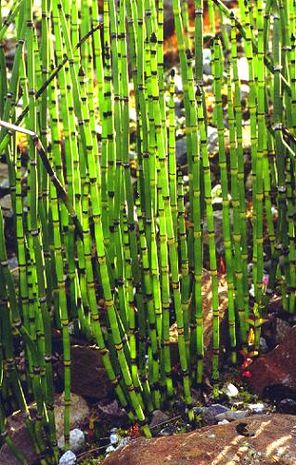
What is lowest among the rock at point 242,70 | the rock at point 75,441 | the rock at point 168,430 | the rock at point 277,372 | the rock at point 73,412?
the rock at point 75,441

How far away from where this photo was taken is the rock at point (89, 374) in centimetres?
179

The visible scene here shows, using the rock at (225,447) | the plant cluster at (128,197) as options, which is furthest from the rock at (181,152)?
the rock at (225,447)

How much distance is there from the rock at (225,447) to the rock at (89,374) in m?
0.36

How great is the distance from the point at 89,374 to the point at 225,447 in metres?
0.56

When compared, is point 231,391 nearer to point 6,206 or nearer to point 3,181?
point 6,206

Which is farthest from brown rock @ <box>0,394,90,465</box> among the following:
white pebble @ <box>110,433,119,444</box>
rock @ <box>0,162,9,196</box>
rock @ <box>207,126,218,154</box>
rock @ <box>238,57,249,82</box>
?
rock @ <box>238,57,249,82</box>

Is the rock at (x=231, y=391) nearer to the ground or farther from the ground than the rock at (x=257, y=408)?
farther from the ground

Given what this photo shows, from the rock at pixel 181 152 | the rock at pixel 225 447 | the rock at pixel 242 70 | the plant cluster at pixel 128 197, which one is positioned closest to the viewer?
the rock at pixel 225 447

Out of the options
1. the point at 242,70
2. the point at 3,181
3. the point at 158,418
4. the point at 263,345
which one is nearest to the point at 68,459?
the point at 158,418

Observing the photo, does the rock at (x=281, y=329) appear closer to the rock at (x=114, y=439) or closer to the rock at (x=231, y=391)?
the rock at (x=231, y=391)

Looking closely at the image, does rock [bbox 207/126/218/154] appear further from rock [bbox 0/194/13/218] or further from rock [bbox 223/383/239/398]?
rock [bbox 223/383/239/398]

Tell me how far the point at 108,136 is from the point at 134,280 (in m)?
0.36

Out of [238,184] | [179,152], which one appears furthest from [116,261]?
[179,152]

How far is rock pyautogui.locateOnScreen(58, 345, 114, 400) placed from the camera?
5.86 ft
